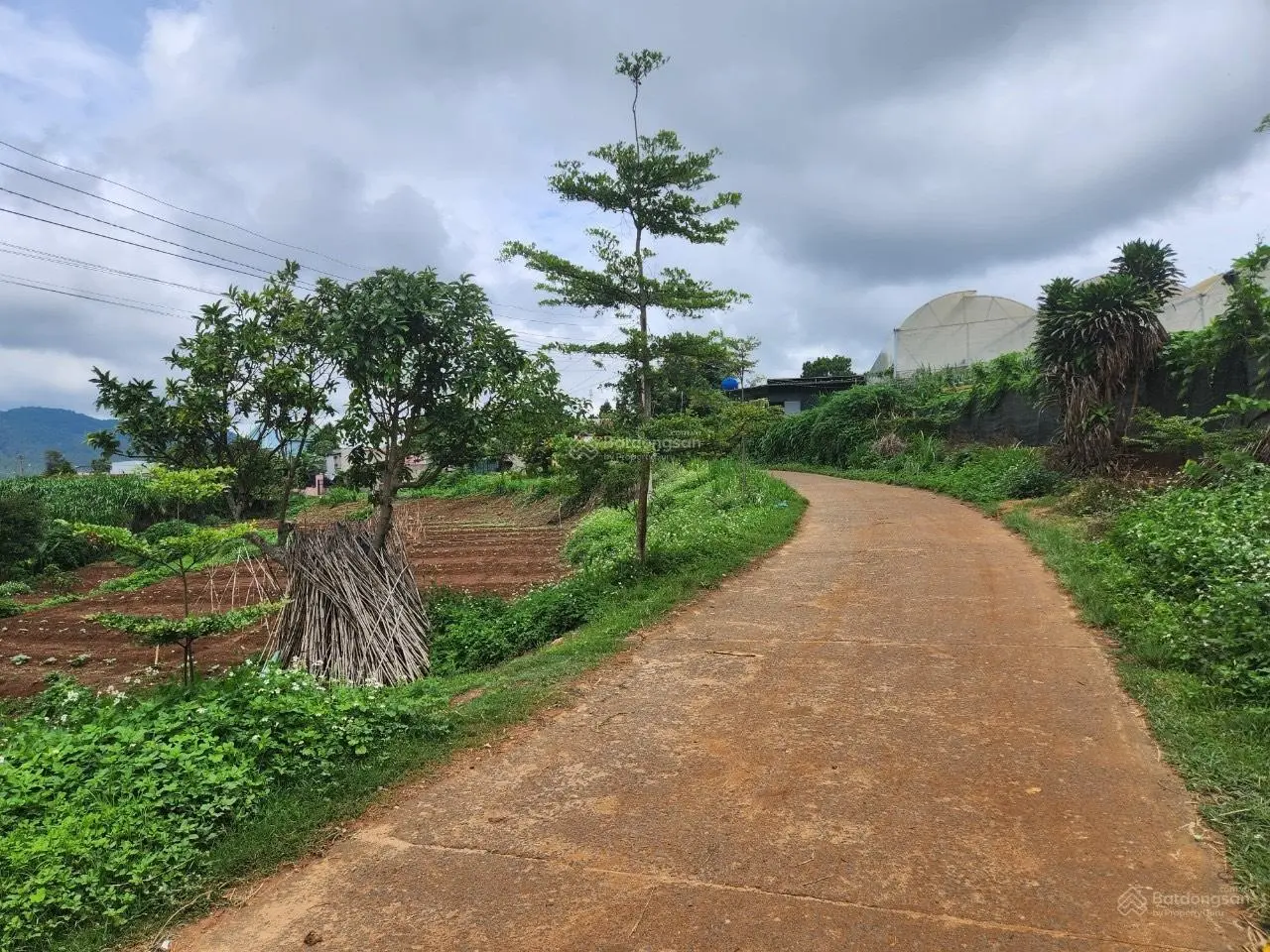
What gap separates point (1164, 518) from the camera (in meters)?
7.93

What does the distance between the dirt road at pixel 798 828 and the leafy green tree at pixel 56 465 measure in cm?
3973

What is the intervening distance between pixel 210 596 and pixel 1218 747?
9711 mm

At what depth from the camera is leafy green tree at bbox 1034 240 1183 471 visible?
12.8 metres

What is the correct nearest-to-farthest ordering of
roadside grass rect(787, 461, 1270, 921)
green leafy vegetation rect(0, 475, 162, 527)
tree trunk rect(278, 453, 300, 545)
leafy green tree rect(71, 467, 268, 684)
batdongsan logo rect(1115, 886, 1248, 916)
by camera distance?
batdongsan logo rect(1115, 886, 1248, 916) → roadside grass rect(787, 461, 1270, 921) → leafy green tree rect(71, 467, 268, 684) → tree trunk rect(278, 453, 300, 545) → green leafy vegetation rect(0, 475, 162, 527)

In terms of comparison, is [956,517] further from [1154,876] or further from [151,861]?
[151,861]

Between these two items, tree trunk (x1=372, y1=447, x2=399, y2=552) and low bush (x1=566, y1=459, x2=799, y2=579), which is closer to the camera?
tree trunk (x1=372, y1=447, x2=399, y2=552)

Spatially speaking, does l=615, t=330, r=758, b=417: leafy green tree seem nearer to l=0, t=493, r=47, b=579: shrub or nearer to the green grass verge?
the green grass verge

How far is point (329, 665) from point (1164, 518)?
28.4 feet

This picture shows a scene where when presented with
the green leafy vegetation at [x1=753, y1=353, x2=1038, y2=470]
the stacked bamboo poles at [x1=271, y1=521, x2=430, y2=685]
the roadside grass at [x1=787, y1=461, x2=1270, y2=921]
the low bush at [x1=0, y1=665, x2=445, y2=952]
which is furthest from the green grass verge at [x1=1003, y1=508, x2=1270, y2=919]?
the green leafy vegetation at [x1=753, y1=353, x2=1038, y2=470]

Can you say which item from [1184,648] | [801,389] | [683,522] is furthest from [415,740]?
[801,389]

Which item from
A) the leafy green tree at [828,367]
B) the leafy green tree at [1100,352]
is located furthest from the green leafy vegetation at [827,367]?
the leafy green tree at [1100,352]

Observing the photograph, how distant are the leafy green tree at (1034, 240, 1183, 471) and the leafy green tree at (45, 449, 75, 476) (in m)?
39.7

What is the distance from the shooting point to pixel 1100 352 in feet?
42.5

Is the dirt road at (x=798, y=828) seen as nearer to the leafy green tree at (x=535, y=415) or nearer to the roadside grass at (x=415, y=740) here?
the roadside grass at (x=415, y=740)
